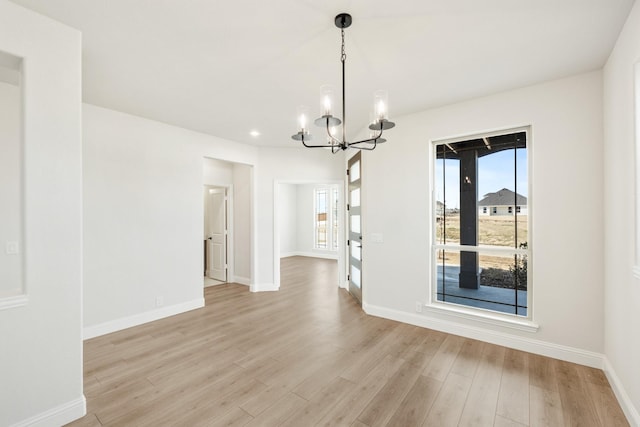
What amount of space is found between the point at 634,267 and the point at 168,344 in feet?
14.0

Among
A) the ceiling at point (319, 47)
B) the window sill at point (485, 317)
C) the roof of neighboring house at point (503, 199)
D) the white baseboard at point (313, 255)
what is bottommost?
the white baseboard at point (313, 255)

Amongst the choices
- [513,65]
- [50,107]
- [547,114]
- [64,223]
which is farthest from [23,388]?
[547,114]

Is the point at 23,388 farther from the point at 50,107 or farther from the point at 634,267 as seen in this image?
the point at 634,267

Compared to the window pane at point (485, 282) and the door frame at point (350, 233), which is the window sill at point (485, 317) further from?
the door frame at point (350, 233)

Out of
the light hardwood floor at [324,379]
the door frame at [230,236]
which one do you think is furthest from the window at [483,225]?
the door frame at [230,236]

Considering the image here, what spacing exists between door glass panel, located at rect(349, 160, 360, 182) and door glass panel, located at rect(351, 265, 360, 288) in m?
1.60

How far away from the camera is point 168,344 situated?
3227mm

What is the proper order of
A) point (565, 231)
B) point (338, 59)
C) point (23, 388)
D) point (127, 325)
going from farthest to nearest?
1. point (127, 325)
2. point (565, 231)
3. point (338, 59)
4. point (23, 388)

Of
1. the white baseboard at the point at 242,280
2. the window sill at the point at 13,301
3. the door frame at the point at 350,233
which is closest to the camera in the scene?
the window sill at the point at 13,301

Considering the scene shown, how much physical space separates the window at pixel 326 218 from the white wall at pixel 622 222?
7060mm

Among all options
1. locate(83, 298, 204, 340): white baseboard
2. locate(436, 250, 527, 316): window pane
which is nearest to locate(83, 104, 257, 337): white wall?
locate(83, 298, 204, 340): white baseboard

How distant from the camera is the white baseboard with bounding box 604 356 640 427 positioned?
1.92 metres

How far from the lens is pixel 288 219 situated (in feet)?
32.6

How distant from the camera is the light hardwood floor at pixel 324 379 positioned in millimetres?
2057
